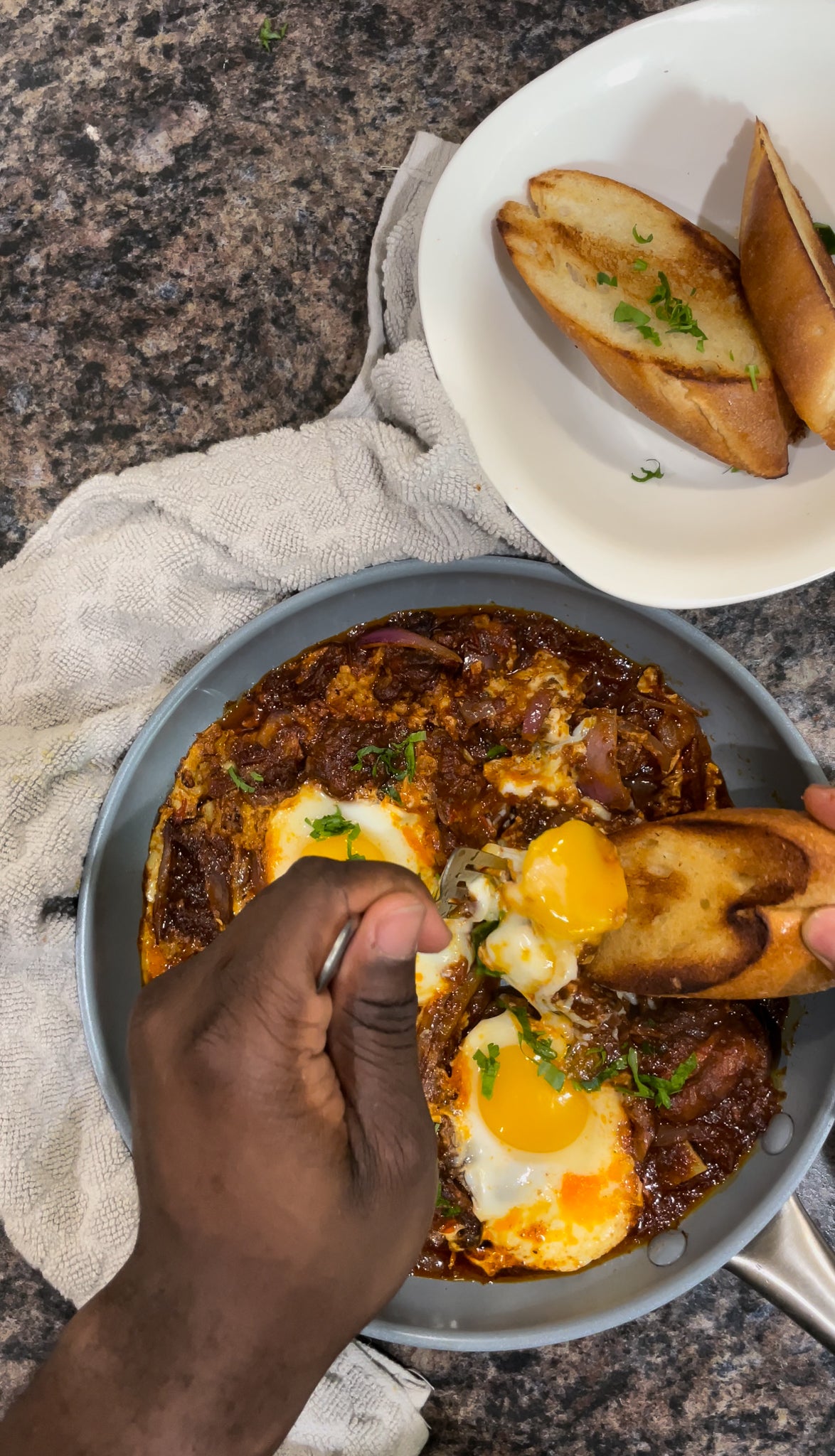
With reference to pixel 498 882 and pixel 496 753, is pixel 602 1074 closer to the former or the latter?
pixel 498 882

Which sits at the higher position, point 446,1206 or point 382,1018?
point 382,1018

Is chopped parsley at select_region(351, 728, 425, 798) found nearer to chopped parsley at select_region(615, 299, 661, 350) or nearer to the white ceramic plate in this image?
the white ceramic plate

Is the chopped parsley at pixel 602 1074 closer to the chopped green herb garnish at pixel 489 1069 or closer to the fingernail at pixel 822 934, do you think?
the chopped green herb garnish at pixel 489 1069

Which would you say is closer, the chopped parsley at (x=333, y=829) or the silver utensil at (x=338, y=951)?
the silver utensil at (x=338, y=951)

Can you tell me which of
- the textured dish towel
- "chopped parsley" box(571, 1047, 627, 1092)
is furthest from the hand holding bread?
the textured dish towel

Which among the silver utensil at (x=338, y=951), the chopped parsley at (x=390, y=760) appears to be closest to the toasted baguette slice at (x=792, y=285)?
the chopped parsley at (x=390, y=760)

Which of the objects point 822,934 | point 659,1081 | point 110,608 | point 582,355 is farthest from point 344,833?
point 582,355

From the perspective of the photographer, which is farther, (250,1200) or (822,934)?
(822,934)
